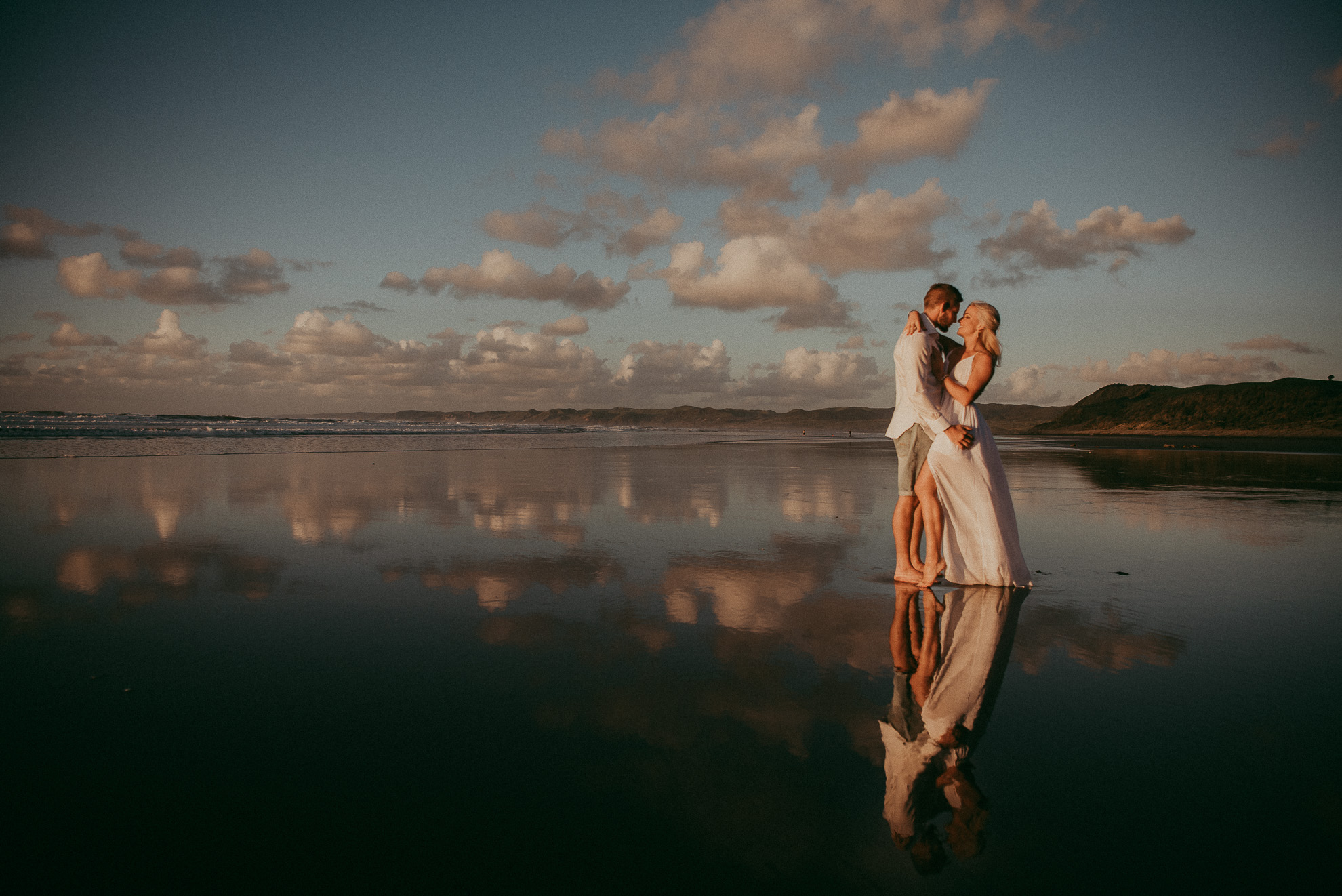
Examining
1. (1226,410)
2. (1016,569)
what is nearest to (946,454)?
(1016,569)

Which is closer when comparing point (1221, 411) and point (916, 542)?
point (916, 542)

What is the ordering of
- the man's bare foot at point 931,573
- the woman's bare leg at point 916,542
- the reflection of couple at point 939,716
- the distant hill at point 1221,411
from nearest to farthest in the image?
the reflection of couple at point 939,716
the man's bare foot at point 931,573
the woman's bare leg at point 916,542
the distant hill at point 1221,411

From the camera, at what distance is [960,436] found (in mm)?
4426

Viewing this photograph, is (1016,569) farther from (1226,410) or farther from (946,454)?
(1226,410)

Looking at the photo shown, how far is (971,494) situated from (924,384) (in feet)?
2.66

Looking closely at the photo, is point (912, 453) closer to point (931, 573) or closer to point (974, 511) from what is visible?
point (974, 511)

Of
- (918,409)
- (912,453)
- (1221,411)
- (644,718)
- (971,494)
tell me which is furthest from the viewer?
(1221,411)

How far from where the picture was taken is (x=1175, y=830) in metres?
1.76

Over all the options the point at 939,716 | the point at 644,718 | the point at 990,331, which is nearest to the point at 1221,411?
the point at 990,331

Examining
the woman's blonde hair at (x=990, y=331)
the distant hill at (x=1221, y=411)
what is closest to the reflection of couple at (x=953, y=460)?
the woman's blonde hair at (x=990, y=331)

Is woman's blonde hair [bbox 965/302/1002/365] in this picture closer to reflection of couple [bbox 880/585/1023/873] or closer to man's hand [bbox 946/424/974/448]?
man's hand [bbox 946/424/974/448]

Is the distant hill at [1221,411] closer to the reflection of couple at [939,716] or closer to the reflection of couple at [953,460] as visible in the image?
the reflection of couple at [953,460]

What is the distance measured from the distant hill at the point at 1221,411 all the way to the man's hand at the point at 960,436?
46.4 meters

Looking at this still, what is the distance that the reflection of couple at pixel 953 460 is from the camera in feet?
14.5
